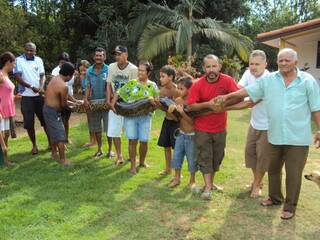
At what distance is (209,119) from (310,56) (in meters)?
12.7

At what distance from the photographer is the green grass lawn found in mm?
4457

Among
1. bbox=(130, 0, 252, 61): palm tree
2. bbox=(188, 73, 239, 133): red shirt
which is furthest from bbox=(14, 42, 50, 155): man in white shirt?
bbox=(130, 0, 252, 61): palm tree

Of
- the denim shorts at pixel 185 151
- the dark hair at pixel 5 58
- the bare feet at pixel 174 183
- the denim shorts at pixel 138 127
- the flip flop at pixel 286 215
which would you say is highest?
the dark hair at pixel 5 58

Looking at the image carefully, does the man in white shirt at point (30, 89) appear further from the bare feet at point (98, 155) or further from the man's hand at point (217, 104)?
the man's hand at point (217, 104)

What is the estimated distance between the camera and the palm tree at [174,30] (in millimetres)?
17062

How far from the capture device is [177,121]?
20.1ft

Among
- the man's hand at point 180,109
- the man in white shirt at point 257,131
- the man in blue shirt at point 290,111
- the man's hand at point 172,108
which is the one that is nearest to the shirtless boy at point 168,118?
the man's hand at point 172,108

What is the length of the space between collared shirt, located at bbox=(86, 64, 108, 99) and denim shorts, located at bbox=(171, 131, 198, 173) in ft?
7.37

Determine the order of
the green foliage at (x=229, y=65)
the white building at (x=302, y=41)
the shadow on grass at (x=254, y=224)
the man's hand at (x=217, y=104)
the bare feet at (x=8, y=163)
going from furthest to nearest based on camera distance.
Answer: the green foliage at (x=229, y=65) < the white building at (x=302, y=41) < the bare feet at (x=8, y=163) < the man's hand at (x=217, y=104) < the shadow on grass at (x=254, y=224)

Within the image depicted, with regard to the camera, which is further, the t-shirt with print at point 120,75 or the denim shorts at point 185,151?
the t-shirt with print at point 120,75

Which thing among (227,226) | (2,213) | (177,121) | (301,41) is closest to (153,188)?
(177,121)

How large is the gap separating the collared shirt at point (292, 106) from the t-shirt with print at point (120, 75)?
272cm

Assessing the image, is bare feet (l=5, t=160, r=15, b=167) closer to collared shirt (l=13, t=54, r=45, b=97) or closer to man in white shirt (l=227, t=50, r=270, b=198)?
collared shirt (l=13, t=54, r=45, b=97)

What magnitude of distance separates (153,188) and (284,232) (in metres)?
1.97
